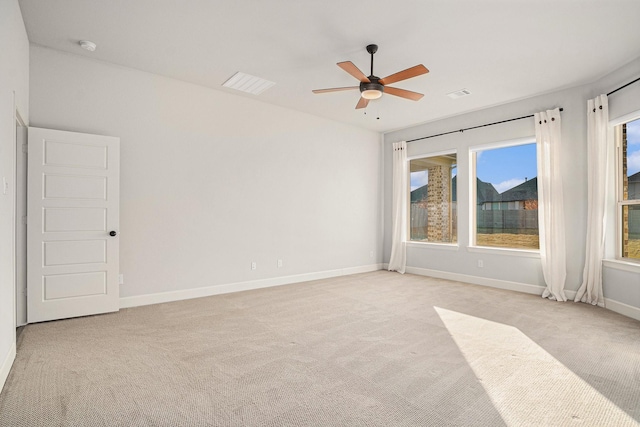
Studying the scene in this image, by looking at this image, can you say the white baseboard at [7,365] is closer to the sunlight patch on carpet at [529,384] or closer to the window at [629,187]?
the sunlight patch on carpet at [529,384]

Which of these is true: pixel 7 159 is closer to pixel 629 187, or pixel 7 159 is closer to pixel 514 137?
pixel 514 137

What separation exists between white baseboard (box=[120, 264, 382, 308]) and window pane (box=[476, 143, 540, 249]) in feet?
8.61

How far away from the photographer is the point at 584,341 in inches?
131

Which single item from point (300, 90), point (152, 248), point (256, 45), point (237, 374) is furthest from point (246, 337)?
point (300, 90)

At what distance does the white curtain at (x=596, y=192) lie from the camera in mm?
4484

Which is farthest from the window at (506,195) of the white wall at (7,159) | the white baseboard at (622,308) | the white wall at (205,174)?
the white wall at (7,159)

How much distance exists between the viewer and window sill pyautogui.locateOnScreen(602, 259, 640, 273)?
4.10 m

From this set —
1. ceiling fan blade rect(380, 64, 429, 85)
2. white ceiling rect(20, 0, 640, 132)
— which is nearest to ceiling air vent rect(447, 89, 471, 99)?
white ceiling rect(20, 0, 640, 132)

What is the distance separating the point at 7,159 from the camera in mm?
2650

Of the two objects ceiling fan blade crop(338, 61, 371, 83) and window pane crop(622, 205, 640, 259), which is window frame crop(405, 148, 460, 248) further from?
ceiling fan blade crop(338, 61, 371, 83)

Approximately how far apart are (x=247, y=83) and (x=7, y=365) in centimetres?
398

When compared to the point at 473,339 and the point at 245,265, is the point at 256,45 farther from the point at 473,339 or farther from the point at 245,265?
the point at 473,339

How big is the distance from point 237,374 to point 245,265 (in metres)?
2.97

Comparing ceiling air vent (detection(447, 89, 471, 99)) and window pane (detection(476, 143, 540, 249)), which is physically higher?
ceiling air vent (detection(447, 89, 471, 99))
